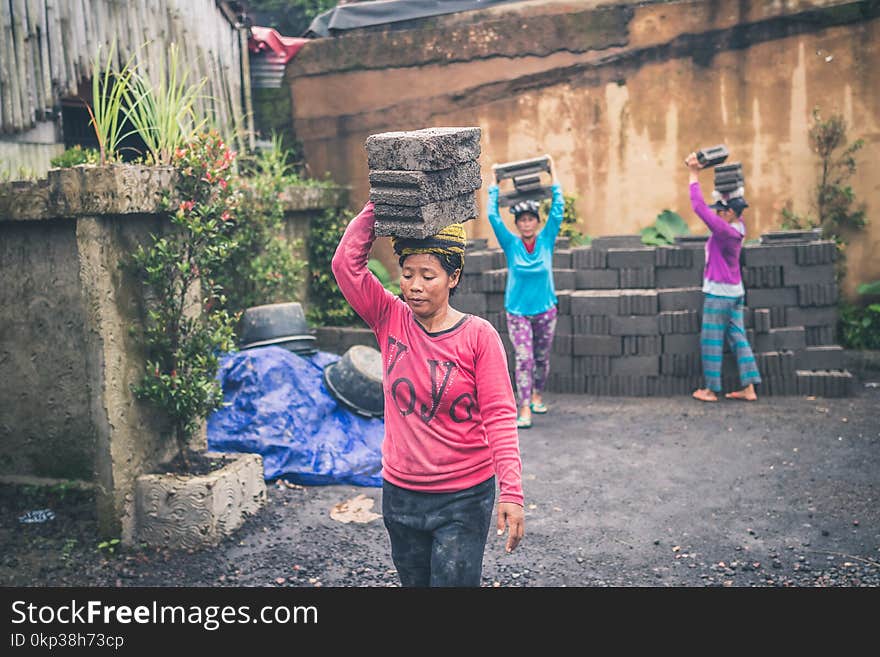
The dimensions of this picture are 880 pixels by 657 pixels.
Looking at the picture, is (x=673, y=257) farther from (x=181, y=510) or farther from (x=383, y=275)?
(x=181, y=510)

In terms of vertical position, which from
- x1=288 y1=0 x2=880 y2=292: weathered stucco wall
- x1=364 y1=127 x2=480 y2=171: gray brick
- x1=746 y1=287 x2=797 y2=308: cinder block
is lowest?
x1=746 y1=287 x2=797 y2=308: cinder block

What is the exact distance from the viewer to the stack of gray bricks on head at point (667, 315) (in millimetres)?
8617

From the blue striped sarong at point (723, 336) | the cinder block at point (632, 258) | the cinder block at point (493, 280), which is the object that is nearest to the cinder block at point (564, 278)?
the cinder block at point (632, 258)

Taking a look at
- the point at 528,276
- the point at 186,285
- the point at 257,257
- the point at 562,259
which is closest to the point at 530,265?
the point at 528,276

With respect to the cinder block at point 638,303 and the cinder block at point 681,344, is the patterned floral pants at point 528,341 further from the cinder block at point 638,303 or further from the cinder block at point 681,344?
the cinder block at point 681,344

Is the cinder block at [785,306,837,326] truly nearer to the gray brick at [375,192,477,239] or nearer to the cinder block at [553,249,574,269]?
the cinder block at [553,249,574,269]

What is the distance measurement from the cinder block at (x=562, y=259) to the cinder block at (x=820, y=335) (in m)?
2.44

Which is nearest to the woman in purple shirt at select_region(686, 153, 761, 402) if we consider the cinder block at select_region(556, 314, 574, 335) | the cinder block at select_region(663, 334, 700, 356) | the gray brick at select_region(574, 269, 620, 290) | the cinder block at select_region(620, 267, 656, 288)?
the cinder block at select_region(663, 334, 700, 356)

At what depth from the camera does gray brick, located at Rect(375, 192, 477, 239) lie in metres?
3.07

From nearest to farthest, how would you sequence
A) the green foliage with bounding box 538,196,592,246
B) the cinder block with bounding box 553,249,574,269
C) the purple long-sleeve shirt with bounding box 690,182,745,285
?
the purple long-sleeve shirt with bounding box 690,182,745,285 → the cinder block with bounding box 553,249,574,269 → the green foliage with bounding box 538,196,592,246

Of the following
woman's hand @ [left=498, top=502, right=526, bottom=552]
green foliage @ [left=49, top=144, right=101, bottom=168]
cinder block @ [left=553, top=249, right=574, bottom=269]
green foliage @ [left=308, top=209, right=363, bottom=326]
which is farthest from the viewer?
green foliage @ [left=308, top=209, right=363, bottom=326]

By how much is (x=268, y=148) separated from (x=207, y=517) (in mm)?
7474

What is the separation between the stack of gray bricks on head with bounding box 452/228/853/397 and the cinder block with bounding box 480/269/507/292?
0.03ft

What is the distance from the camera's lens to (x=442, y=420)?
3.20 meters
